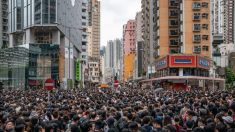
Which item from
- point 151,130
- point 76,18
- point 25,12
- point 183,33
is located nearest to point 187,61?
point 183,33

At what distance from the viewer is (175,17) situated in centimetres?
9294

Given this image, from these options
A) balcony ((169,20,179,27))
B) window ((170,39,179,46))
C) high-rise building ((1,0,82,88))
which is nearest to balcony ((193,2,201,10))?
balcony ((169,20,179,27))

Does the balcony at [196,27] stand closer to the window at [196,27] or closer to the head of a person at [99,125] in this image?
the window at [196,27]

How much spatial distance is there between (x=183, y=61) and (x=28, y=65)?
31.5 meters

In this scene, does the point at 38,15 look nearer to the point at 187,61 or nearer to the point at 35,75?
the point at 35,75

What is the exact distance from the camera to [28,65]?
92938mm

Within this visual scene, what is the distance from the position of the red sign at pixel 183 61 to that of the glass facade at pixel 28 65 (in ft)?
91.3

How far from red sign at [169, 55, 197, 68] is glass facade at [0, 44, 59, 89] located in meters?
27.8

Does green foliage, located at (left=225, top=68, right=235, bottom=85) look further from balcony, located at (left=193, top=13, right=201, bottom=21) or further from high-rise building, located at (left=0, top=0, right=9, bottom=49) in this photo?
high-rise building, located at (left=0, top=0, right=9, bottom=49)

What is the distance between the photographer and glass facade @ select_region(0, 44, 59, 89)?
89.4m

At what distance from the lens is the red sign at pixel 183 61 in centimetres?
7919

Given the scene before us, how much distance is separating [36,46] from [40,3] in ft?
28.9

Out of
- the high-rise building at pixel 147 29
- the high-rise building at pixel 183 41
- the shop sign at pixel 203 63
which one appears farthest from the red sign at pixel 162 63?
the high-rise building at pixel 147 29

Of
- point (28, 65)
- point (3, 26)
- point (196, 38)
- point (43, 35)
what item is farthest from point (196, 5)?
point (3, 26)
